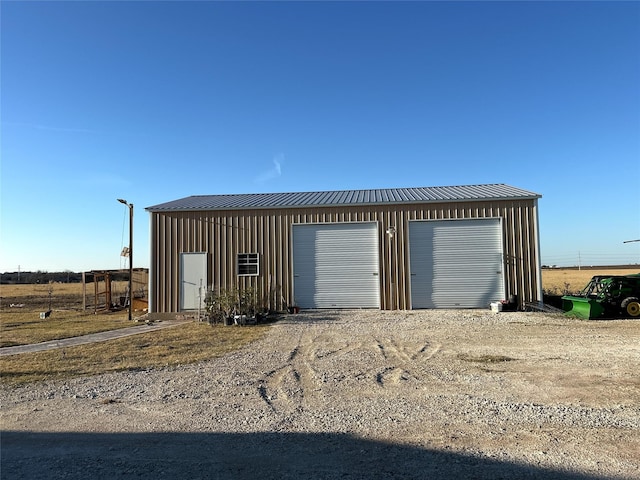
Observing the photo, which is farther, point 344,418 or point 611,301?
point 611,301

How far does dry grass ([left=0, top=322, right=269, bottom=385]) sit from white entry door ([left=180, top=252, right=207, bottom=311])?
4.78m

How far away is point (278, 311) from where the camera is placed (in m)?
16.1

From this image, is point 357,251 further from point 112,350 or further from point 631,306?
point 112,350

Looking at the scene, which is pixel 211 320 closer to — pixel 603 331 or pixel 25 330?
pixel 25 330

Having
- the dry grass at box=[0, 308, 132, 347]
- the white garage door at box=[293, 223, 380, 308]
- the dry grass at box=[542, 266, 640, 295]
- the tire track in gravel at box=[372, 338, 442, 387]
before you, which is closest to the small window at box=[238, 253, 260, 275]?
the white garage door at box=[293, 223, 380, 308]

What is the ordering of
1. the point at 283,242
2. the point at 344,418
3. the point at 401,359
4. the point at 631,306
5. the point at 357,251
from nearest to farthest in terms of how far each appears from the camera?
1. the point at 344,418
2. the point at 401,359
3. the point at 631,306
4. the point at 357,251
5. the point at 283,242

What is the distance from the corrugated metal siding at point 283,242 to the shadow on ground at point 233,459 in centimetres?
1218

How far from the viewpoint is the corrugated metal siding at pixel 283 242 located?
1564 centimetres

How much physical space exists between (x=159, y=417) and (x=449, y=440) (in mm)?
3003

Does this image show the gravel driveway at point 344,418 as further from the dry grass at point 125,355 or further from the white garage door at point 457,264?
the white garage door at point 457,264

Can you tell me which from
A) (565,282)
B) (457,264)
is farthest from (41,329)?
(565,282)

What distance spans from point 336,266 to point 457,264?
4433 mm

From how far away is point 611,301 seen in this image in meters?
13.7

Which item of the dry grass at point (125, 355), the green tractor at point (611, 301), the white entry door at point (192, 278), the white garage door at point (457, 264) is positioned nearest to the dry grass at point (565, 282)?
the green tractor at point (611, 301)
